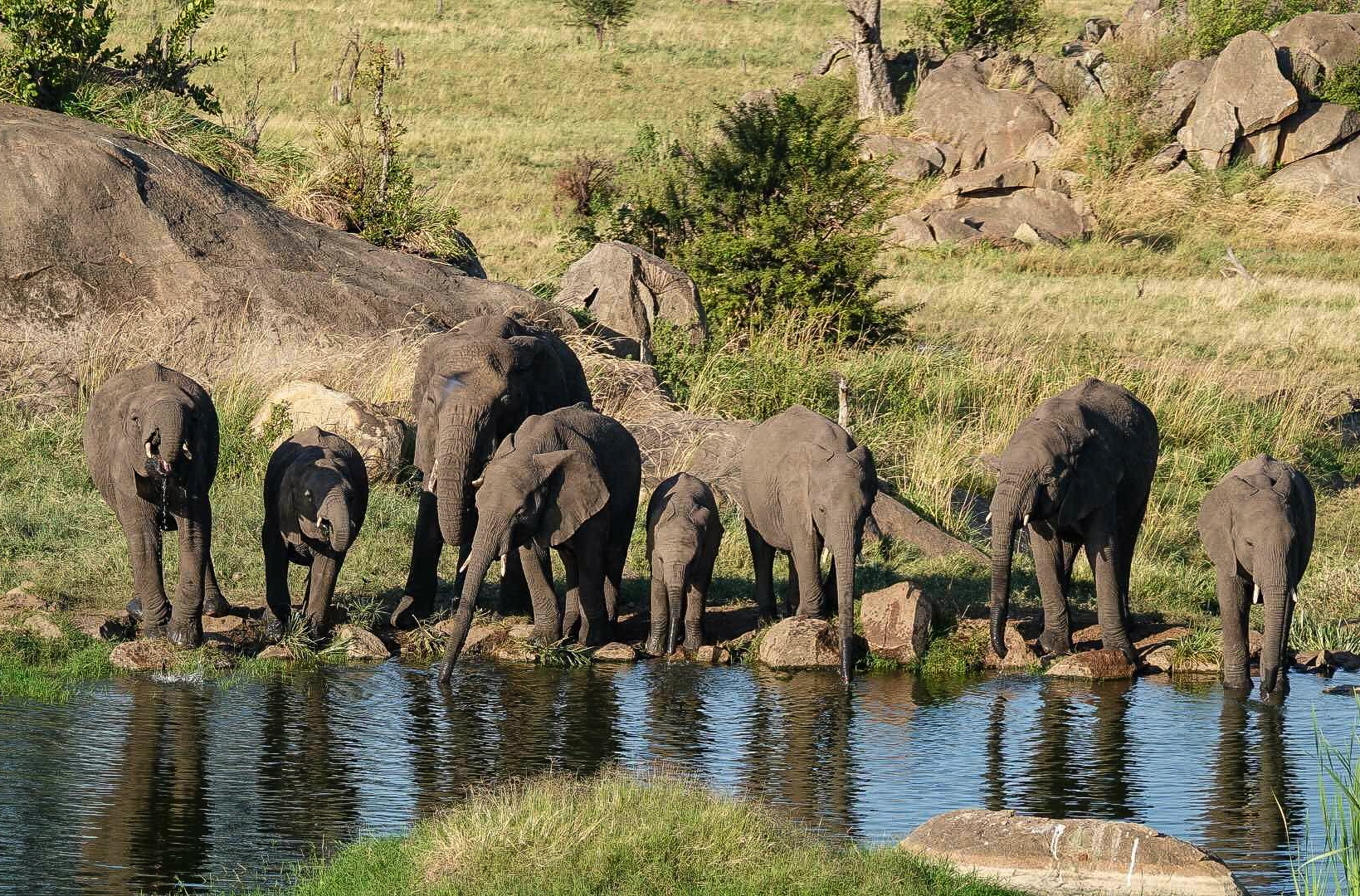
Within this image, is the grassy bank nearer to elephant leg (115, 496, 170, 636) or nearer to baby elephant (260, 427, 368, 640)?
baby elephant (260, 427, 368, 640)

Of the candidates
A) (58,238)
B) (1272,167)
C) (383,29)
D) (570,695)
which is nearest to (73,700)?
(570,695)

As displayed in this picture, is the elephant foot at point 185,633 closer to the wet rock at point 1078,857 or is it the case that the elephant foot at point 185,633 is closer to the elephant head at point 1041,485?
the elephant head at point 1041,485

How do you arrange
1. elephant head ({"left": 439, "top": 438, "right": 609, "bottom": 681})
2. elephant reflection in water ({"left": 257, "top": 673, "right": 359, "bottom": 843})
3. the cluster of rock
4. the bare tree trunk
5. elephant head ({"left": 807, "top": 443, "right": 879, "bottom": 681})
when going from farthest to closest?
the bare tree trunk < the cluster of rock < elephant head ({"left": 807, "top": 443, "right": 879, "bottom": 681}) < elephant head ({"left": 439, "top": 438, "right": 609, "bottom": 681}) < elephant reflection in water ({"left": 257, "top": 673, "right": 359, "bottom": 843})

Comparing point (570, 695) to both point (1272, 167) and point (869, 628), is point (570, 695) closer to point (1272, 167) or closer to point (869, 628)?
point (869, 628)

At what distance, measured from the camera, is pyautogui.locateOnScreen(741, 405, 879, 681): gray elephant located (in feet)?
38.6

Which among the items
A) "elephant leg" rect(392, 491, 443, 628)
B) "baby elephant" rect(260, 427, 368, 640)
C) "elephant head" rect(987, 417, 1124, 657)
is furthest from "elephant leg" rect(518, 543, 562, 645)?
"elephant head" rect(987, 417, 1124, 657)

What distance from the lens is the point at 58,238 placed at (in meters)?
18.7

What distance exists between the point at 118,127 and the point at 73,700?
1193 cm

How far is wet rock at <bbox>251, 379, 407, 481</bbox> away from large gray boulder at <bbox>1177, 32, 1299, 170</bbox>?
28.3 meters

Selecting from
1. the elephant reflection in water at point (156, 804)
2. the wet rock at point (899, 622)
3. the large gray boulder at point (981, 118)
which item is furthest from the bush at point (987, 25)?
the elephant reflection in water at point (156, 804)

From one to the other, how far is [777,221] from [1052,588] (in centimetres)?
1226

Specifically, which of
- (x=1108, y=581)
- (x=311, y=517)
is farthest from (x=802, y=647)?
(x=311, y=517)

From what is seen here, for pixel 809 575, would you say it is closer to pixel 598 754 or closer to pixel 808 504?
pixel 808 504

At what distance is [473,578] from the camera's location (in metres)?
11.1
